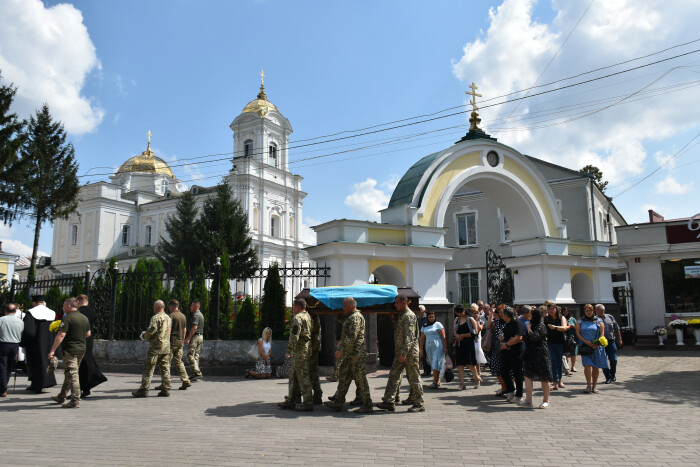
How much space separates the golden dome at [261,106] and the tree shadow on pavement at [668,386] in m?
47.6

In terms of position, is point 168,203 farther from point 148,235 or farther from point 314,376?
point 314,376

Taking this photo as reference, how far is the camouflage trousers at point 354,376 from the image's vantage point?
792cm

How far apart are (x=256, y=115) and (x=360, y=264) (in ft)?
145

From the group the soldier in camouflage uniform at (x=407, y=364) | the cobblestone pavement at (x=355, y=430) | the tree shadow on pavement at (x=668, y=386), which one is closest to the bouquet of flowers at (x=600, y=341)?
the cobblestone pavement at (x=355, y=430)

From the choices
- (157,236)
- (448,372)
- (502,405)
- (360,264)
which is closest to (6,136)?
(360,264)

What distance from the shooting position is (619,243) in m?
20.6

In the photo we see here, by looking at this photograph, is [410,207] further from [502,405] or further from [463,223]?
[463,223]

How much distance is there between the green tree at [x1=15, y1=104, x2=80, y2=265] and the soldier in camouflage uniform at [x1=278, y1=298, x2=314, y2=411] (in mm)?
23323

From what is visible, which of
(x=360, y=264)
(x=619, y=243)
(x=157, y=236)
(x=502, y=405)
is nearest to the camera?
(x=502, y=405)

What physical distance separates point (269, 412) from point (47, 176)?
1030 inches

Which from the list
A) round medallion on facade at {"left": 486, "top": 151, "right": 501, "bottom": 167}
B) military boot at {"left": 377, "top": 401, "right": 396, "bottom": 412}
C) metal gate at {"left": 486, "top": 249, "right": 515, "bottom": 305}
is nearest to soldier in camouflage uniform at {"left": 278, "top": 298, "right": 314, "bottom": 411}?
Result: military boot at {"left": 377, "top": 401, "right": 396, "bottom": 412}

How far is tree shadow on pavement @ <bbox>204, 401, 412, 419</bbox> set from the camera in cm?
771

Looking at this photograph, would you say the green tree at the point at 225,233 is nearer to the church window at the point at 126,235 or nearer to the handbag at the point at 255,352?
the handbag at the point at 255,352

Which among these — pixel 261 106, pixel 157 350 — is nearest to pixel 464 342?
pixel 157 350
